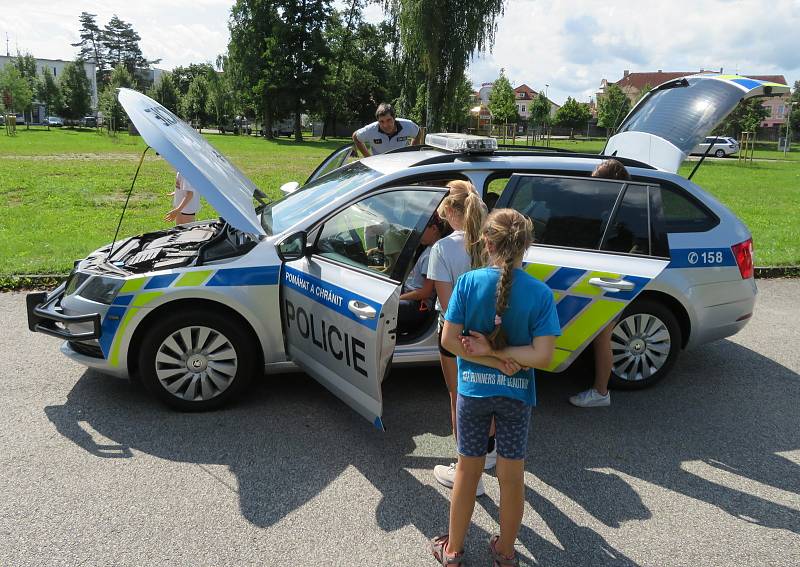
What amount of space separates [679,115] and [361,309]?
3.58m

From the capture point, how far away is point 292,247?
14.4 ft

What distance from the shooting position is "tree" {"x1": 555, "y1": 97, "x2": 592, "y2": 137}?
7031cm

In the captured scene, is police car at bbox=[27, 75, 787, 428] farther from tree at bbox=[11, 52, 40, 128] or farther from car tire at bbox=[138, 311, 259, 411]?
tree at bbox=[11, 52, 40, 128]

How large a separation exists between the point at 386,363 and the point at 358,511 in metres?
0.78

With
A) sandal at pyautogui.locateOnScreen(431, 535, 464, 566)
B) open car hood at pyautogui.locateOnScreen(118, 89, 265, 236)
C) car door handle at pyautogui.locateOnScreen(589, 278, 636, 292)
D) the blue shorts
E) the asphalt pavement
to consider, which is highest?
open car hood at pyautogui.locateOnScreen(118, 89, 265, 236)

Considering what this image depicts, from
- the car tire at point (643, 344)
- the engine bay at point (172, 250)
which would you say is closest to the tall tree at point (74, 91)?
the engine bay at point (172, 250)

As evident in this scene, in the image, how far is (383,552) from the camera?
3080 mm

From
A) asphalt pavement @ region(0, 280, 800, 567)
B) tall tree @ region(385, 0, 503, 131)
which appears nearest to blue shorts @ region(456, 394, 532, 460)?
asphalt pavement @ region(0, 280, 800, 567)

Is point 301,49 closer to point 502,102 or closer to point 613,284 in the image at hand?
point 502,102

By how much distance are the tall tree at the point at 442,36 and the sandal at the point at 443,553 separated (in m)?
26.8

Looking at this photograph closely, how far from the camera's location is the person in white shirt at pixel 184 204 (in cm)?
698

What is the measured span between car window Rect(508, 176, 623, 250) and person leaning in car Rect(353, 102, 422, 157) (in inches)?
112

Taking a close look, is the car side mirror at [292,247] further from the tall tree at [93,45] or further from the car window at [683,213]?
the tall tree at [93,45]

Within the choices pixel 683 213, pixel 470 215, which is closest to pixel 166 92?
pixel 683 213
